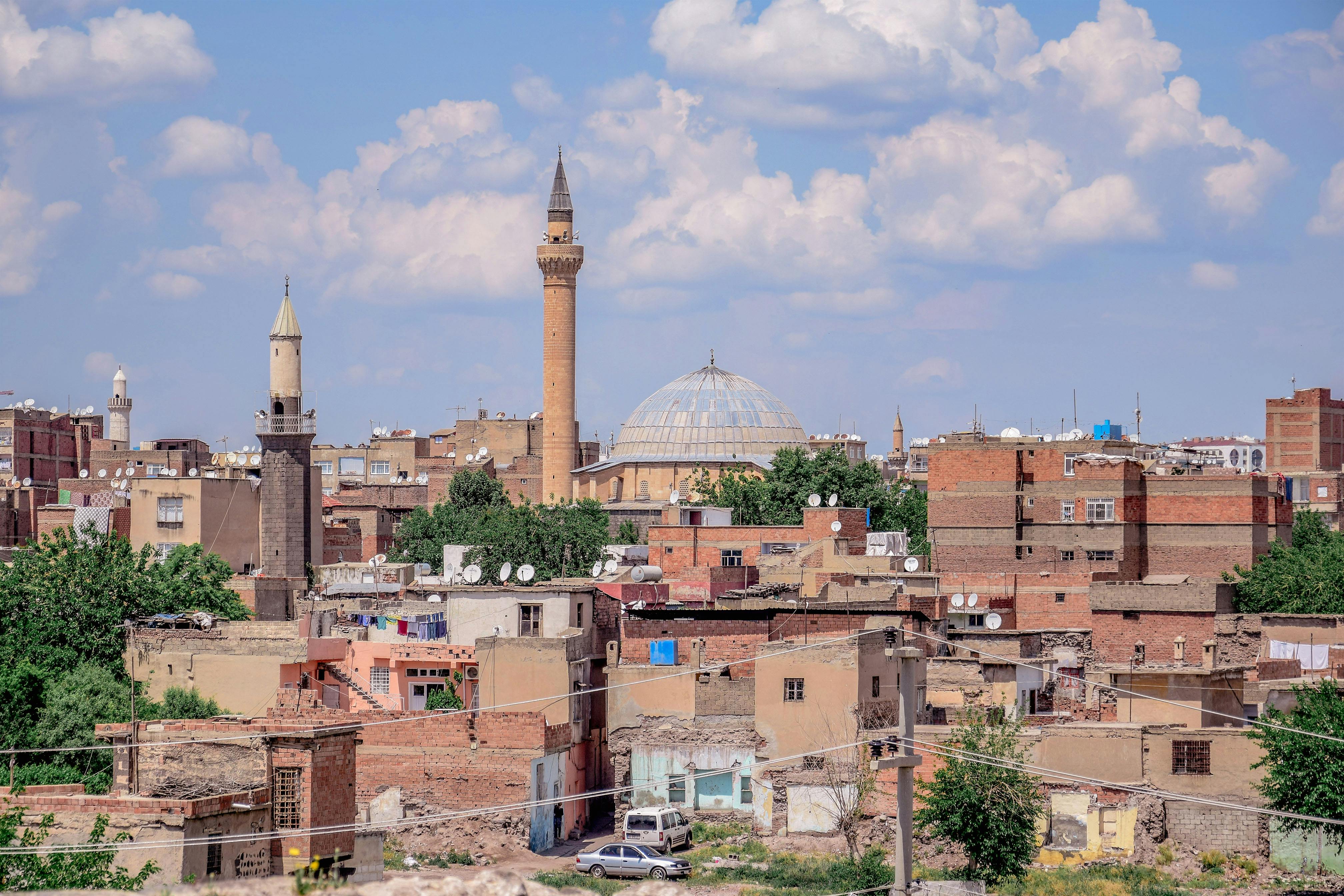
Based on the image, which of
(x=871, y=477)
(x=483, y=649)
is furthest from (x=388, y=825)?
(x=871, y=477)

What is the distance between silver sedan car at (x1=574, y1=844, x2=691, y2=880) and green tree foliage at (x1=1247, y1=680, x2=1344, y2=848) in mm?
7960

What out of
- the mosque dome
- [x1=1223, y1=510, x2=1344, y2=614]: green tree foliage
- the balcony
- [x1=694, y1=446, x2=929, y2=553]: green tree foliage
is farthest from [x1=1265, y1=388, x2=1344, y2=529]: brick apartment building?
the balcony

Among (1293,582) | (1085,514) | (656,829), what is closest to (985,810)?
(656,829)

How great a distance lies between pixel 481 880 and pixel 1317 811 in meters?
18.4

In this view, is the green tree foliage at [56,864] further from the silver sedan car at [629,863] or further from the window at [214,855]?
the silver sedan car at [629,863]

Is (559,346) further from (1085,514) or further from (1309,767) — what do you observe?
(1309,767)

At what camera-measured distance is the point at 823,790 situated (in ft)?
88.0

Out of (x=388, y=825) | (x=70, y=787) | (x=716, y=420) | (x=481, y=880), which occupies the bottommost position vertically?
(x=388, y=825)

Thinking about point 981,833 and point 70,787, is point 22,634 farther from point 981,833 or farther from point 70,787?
point 981,833

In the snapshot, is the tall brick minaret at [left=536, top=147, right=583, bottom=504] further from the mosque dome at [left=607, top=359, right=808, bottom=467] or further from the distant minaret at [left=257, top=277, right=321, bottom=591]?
the distant minaret at [left=257, top=277, right=321, bottom=591]

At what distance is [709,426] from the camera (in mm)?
87000

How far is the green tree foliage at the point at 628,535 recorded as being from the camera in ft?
Result: 204

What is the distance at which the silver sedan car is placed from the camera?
24.4 m

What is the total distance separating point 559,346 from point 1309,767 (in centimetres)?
5731
